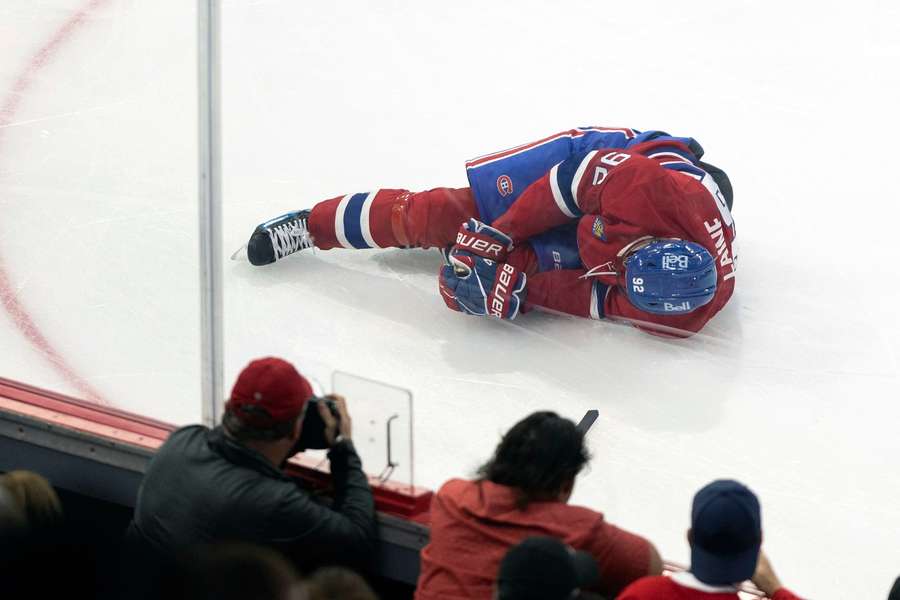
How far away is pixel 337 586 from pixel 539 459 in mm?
677

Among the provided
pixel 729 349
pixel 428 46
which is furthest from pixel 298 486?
pixel 428 46

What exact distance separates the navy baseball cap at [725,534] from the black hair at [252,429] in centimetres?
69

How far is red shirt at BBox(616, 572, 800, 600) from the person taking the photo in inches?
75.5

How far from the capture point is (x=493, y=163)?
379 cm

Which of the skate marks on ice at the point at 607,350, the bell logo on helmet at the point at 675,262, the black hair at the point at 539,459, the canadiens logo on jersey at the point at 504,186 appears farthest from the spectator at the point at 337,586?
the canadiens logo on jersey at the point at 504,186

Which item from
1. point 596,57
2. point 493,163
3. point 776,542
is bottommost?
point 776,542

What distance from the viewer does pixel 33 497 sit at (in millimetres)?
1963

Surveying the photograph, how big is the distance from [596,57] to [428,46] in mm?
558

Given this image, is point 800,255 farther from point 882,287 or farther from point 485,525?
point 485,525

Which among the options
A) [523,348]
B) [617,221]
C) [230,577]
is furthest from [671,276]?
[230,577]

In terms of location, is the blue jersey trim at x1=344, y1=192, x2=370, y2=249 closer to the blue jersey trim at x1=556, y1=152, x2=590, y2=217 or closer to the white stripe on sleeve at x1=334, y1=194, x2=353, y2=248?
the white stripe on sleeve at x1=334, y1=194, x2=353, y2=248

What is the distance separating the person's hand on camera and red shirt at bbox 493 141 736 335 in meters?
1.17

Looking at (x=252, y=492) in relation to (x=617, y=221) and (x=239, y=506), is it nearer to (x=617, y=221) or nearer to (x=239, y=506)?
(x=239, y=506)

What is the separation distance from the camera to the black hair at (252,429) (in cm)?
227
